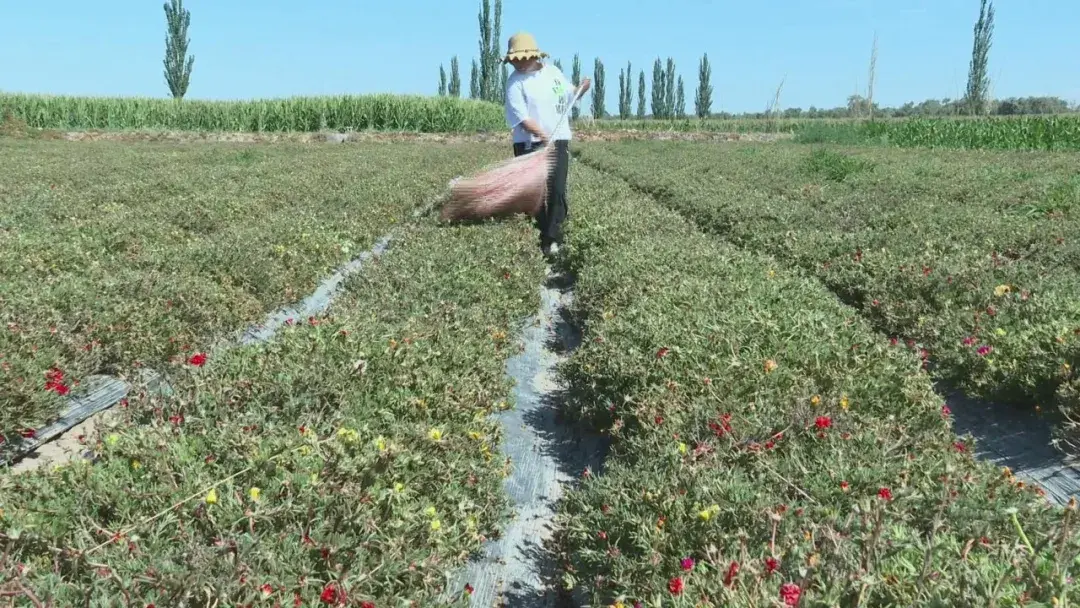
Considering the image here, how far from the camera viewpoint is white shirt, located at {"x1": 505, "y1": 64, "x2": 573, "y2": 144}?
7.27 metres

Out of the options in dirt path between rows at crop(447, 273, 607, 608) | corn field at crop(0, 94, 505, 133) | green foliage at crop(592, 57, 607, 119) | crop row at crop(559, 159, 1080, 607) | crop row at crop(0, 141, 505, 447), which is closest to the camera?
crop row at crop(559, 159, 1080, 607)

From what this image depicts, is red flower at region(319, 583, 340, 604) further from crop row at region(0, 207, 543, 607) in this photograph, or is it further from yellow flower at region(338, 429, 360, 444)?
yellow flower at region(338, 429, 360, 444)

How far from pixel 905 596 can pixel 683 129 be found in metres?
44.3

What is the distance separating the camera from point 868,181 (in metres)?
11.1

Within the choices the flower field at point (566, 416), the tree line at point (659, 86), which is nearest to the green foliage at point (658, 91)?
the tree line at point (659, 86)

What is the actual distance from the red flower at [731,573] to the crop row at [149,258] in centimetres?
298

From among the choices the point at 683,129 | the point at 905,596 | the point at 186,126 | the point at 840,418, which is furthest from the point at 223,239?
the point at 683,129

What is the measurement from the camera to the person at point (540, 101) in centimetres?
723

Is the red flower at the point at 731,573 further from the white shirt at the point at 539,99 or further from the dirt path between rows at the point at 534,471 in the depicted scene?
the white shirt at the point at 539,99

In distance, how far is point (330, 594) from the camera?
1957 millimetres

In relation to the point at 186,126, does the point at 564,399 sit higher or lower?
lower

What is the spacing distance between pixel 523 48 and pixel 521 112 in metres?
0.61

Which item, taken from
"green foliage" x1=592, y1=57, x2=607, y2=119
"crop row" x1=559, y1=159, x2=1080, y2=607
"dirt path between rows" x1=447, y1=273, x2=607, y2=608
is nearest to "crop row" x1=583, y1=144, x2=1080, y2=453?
"crop row" x1=559, y1=159, x2=1080, y2=607

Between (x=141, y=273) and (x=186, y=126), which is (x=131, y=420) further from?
(x=186, y=126)
